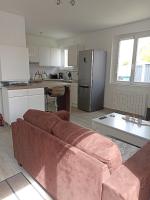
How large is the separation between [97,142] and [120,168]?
0.70ft

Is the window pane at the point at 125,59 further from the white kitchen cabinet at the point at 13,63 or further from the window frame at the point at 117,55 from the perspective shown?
the white kitchen cabinet at the point at 13,63

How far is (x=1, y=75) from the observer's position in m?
3.46

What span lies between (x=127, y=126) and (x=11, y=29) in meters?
3.25

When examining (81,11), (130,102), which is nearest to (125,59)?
(130,102)

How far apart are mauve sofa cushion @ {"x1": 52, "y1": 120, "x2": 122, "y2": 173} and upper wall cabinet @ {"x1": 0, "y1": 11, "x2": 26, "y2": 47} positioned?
301 centimetres

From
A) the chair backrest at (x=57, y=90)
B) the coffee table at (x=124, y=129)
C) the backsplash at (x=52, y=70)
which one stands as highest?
the backsplash at (x=52, y=70)

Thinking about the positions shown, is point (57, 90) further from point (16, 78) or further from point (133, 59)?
point (133, 59)

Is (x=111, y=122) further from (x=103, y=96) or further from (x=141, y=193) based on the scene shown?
(x=103, y=96)

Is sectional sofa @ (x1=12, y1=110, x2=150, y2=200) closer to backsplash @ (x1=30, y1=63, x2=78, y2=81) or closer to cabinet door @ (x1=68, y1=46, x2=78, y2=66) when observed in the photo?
cabinet door @ (x1=68, y1=46, x2=78, y2=66)

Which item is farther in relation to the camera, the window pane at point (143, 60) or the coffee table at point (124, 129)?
the window pane at point (143, 60)

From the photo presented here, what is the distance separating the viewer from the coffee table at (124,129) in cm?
217

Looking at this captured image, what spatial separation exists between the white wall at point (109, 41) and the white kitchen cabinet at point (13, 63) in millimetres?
2427

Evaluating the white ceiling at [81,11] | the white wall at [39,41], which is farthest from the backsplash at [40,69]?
the white ceiling at [81,11]

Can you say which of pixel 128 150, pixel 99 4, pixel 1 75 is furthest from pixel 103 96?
pixel 128 150
